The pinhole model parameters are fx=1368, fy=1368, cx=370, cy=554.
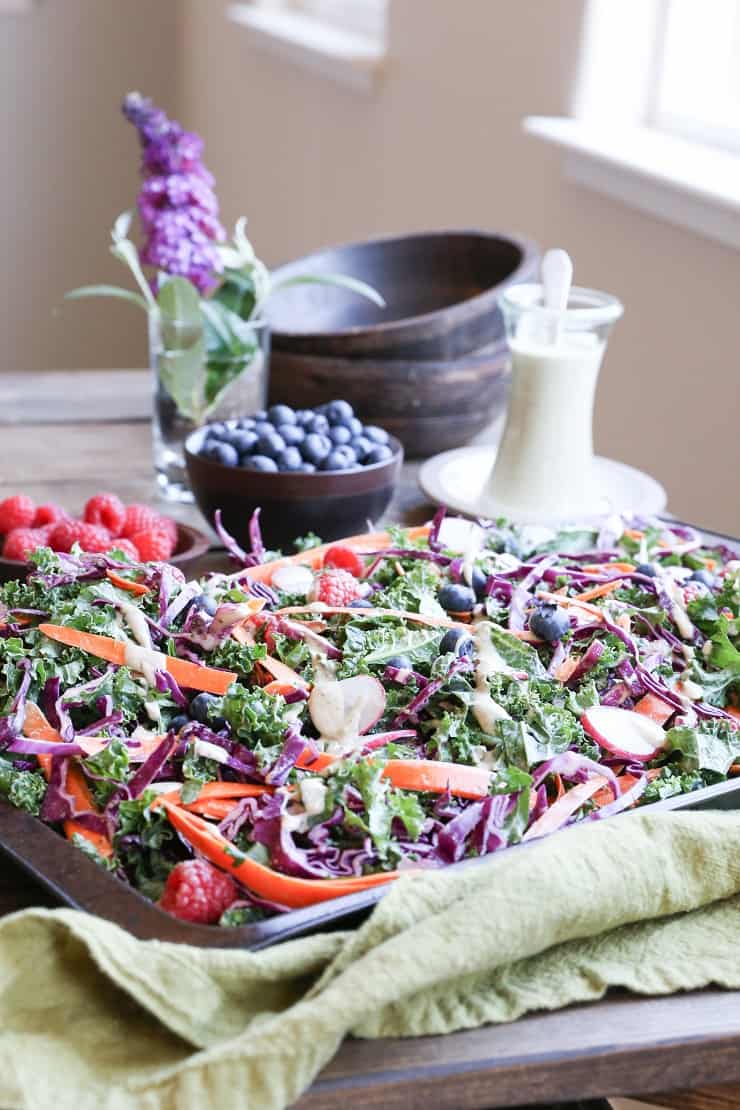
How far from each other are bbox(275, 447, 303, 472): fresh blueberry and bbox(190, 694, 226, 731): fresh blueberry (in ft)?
1.54

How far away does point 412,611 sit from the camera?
40.7 inches

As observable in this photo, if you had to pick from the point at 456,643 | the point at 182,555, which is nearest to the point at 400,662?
the point at 456,643

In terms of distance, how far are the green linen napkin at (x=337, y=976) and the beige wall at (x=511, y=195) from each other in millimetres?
1095

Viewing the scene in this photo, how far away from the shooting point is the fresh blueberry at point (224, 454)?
52.0 inches

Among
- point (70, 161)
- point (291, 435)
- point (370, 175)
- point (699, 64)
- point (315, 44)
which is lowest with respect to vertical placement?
point (70, 161)

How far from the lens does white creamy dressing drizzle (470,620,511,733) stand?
87cm

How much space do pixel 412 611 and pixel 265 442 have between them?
355 millimetres

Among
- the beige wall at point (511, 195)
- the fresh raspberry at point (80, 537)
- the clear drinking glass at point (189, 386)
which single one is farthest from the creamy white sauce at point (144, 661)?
the beige wall at point (511, 195)

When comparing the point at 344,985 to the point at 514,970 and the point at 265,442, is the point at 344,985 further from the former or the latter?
the point at 265,442

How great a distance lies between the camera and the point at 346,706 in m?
0.88

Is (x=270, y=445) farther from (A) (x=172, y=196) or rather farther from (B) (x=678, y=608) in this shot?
(B) (x=678, y=608)

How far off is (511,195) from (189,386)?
1.08 meters

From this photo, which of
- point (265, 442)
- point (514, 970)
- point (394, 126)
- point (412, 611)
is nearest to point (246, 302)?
point (265, 442)

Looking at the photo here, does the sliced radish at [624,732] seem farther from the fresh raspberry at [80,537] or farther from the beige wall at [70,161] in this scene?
the beige wall at [70,161]
